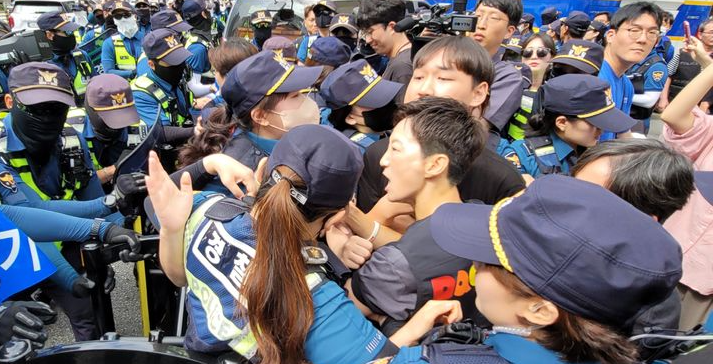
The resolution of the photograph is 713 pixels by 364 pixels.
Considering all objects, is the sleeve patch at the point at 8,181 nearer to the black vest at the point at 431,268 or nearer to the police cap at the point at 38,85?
the police cap at the point at 38,85

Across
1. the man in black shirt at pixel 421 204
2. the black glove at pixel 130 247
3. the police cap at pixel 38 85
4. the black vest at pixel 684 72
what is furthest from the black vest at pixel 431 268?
the black vest at pixel 684 72

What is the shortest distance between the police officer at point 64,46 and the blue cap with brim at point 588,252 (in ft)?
21.3

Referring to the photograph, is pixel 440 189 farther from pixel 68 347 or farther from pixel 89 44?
pixel 89 44

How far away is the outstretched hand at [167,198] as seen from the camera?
1.39 m

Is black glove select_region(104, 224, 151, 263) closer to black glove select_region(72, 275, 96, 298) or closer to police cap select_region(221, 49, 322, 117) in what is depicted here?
black glove select_region(72, 275, 96, 298)

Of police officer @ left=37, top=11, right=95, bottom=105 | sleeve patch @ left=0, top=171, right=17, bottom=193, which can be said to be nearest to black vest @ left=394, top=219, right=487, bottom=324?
sleeve patch @ left=0, top=171, right=17, bottom=193

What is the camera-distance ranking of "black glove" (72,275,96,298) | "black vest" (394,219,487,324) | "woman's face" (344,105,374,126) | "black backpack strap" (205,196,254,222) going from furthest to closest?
"woman's face" (344,105,374,126) → "black glove" (72,275,96,298) → "black vest" (394,219,487,324) → "black backpack strap" (205,196,254,222)

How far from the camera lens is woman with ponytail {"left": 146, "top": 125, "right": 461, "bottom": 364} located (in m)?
1.24

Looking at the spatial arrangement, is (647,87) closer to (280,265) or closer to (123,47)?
(280,265)

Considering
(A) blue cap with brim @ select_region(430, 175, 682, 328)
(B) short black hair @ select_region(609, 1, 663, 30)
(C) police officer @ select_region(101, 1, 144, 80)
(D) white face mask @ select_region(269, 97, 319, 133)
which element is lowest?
(C) police officer @ select_region(101, 1, 144, 80)

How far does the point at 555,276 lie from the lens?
94 cm

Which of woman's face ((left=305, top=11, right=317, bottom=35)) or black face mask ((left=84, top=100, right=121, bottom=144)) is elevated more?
black face mask ((left=84, top=100, right=121, bottom=144))

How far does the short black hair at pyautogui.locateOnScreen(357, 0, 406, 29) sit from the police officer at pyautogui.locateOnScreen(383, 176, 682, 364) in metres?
3.14

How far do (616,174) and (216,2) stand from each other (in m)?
15.0
